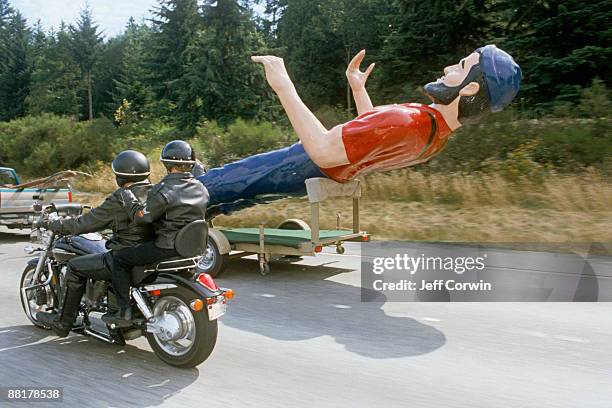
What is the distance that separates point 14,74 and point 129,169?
62.3m

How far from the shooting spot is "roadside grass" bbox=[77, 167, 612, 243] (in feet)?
33.6

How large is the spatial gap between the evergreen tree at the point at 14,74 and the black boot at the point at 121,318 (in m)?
59.7

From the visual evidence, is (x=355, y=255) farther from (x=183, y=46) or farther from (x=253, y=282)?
(x=183, y=46)

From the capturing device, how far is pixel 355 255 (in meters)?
9.60

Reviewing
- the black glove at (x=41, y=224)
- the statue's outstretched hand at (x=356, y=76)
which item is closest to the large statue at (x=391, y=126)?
the statue's outstretched hand at (x=356, y=76)

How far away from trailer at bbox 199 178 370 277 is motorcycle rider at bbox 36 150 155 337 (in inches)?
109

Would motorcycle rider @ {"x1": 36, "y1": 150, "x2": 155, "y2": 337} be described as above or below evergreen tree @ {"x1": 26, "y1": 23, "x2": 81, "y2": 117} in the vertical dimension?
below

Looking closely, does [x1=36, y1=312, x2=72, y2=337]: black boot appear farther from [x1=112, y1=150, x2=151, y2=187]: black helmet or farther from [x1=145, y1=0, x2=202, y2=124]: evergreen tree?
[x1=145, y1=0, x2=202, y2=124]: evergreen tree

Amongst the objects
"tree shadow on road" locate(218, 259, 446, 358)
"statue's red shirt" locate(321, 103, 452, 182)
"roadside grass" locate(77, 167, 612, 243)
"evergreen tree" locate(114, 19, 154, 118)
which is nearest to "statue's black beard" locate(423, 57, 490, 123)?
"statue's red shirt" locate(321, 103, 452, 182)

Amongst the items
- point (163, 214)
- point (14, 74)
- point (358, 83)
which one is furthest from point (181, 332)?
point (14, 74)

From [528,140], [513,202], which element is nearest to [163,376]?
[513,202]

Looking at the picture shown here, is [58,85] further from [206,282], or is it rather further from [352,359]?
[352,359]

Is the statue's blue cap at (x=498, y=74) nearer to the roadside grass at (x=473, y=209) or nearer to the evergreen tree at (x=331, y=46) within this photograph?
the roadside grass at (x=473, y=209)

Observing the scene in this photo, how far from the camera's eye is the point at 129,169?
4922 mm
